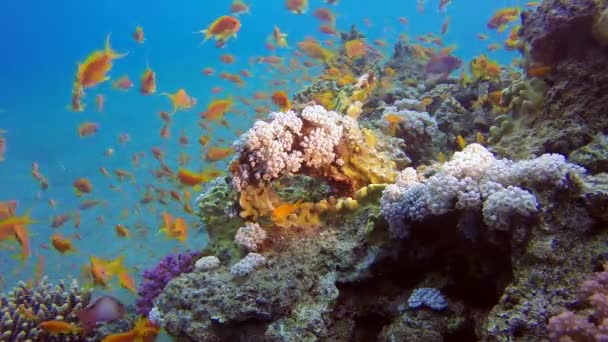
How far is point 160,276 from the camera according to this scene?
5902 mm

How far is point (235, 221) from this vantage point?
442cm

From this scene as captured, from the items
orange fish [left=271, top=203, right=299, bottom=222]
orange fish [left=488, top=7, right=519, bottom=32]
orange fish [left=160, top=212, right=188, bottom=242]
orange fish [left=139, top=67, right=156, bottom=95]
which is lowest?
orange fish [left=271, top=203, right=299, bottom=222]

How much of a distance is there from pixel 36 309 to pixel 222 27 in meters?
5.22

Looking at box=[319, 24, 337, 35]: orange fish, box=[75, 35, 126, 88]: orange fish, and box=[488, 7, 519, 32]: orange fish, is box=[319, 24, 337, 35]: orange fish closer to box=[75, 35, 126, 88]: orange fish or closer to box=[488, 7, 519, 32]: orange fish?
box=[488, 7, 519, 32]: orange fish

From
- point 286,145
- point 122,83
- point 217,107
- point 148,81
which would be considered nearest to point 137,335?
point 286,145

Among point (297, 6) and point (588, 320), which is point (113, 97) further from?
point (588, 320)

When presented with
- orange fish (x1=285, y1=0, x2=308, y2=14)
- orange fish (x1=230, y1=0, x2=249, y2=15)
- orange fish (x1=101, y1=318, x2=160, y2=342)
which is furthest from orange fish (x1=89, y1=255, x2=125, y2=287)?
orange fish (x1=285, y1=0, x2=308, y2=14)

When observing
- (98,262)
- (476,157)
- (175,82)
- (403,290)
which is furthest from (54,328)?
(175,82)

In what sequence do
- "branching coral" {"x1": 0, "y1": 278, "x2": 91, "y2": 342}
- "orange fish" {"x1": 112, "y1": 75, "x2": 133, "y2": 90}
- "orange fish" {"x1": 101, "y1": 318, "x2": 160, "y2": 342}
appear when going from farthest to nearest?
"orange fish" {"x1": 112, "y1": 75, "x2": 133, "y2": 90} < "branching coral" {"x1": 0, "y1": 278, "x2": 91, "y2": 342} < "orange fish" {"x1": 101, "y1": 318, "x2": 160, "y2": 342}

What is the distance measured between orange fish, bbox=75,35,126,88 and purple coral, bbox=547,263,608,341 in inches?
216

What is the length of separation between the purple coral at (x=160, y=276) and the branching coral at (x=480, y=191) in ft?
11.7

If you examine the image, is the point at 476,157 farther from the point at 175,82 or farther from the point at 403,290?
the point at 175,82

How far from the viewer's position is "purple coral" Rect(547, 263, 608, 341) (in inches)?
71.6

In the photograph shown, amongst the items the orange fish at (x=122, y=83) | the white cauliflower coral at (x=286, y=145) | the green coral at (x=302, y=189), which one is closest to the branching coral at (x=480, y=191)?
the white cauliflower coral at (x=286, y=145)
